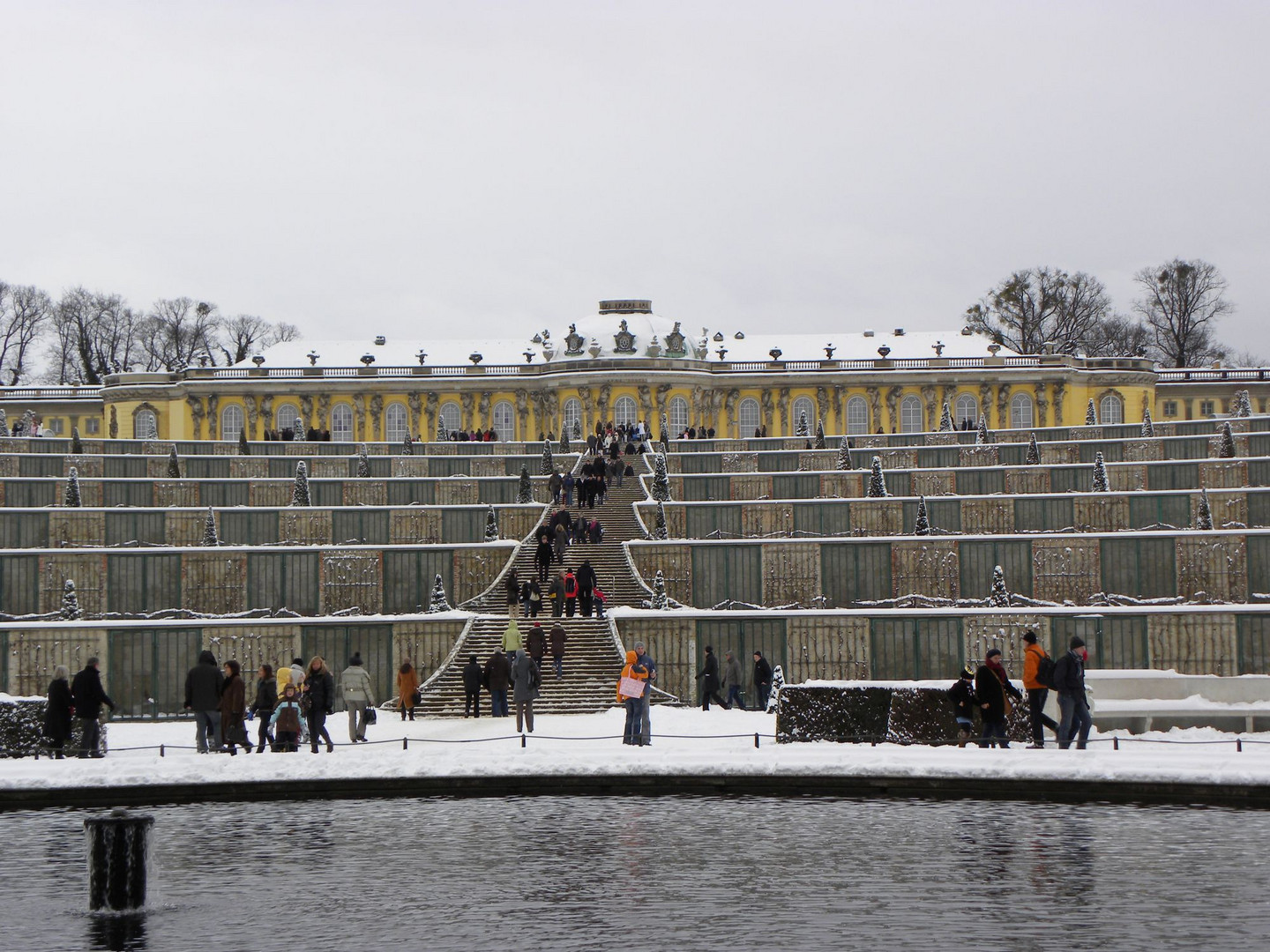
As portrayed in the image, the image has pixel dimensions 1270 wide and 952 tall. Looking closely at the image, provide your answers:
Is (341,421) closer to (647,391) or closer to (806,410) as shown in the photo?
(647,391)

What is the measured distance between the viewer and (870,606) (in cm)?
3281

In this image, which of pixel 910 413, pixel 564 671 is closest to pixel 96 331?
pixel 910 413

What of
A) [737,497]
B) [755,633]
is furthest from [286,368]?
[755,633]

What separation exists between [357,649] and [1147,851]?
16.1 m

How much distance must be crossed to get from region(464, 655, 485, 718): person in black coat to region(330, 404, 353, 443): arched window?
5206cm

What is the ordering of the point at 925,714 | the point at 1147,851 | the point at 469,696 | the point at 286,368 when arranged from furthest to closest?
the point at 286,368
the point at 469,696
the point at 925,714
the point at 1147,851

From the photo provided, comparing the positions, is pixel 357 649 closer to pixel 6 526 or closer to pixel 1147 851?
pixel 6 526

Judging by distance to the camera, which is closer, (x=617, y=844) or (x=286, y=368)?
(x=617, y=844)

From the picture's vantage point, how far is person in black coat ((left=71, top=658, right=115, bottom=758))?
20.7 meters

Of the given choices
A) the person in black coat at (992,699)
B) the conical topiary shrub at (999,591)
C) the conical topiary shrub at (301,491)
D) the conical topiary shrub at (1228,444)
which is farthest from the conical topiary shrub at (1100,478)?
the person in black coat at (992,699)

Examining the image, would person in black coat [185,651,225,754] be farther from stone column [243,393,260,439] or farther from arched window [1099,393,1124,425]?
arched window [1099,393,1124,425]

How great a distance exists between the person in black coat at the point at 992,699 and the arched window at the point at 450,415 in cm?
5821

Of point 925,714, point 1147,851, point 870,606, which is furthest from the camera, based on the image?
point 870,606

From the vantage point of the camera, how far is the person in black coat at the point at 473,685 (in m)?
25.7
